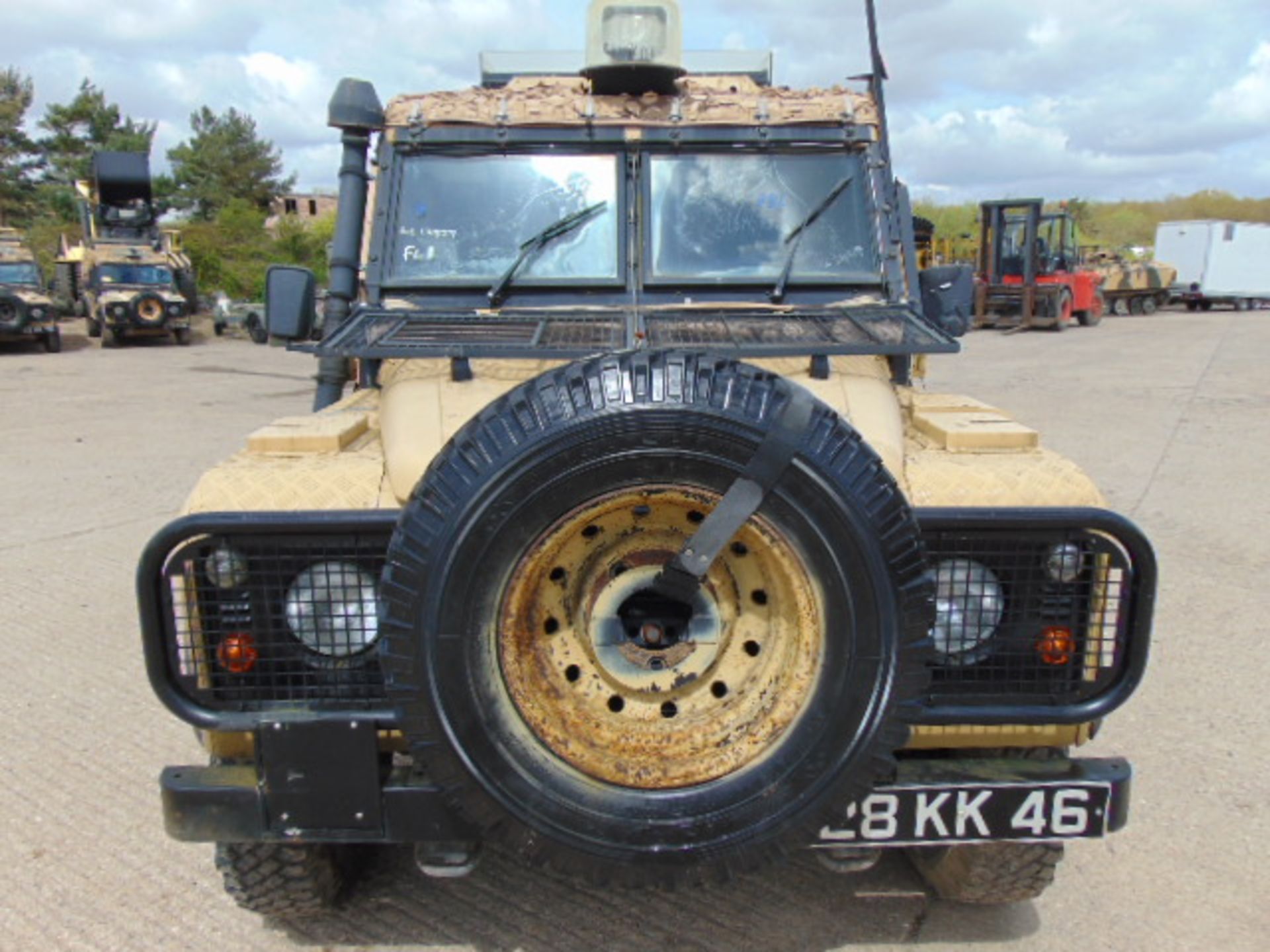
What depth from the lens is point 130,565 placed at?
21.1 feet

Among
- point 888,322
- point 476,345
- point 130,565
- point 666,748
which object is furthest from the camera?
point 130,565

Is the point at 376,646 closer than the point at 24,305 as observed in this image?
Yes

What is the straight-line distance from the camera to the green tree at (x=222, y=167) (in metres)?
47.5

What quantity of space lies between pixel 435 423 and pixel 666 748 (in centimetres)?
103

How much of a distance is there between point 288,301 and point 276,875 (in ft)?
6.41

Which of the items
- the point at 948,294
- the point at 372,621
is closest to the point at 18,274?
the point at 948,294

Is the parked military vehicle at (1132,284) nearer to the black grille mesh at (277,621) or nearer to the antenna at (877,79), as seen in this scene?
the antenna at (877,79)

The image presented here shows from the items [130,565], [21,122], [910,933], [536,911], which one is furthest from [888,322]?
[21,122]

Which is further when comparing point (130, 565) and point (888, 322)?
point (130, 565)

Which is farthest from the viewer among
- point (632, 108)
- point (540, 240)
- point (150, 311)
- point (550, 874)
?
point (150, 311)

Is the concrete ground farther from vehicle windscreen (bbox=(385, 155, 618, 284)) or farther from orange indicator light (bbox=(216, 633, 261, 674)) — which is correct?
vehicle windscreen (bbox=(385, 155, 618, 284))

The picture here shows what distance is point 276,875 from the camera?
2877 mm

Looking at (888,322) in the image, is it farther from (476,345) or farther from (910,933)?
(910,933)

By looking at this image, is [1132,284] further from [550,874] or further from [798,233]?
[550,874]
